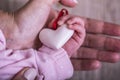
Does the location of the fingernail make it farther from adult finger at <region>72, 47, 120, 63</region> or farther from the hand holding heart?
adult finger at <region>72, 47, 120, 63</region>

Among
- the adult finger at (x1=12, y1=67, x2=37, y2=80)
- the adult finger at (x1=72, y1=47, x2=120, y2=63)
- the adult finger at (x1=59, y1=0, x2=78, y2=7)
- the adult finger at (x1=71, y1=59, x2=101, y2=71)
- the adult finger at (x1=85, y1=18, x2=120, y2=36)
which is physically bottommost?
the adult finger at (x1=71, y1=59, x2=101, y2=71)

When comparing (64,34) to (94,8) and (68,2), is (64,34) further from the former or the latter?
(94,8)

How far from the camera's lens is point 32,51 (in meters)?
0.68

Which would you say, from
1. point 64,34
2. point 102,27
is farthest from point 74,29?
point 102,27

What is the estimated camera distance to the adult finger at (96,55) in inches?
30.3

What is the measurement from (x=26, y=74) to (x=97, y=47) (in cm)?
27

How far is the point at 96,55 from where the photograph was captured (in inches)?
31.4

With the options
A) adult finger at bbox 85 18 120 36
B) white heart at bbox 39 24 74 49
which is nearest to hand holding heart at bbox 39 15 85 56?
white heart at bbox 39 24 74 49

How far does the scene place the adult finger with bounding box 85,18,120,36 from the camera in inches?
30.3

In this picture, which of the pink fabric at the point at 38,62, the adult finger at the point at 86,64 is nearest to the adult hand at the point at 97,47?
the adult finger at the point at 86,64

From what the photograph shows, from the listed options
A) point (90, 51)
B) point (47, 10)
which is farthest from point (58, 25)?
point (90, 51)

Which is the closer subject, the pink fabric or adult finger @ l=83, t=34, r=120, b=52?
the pink fabric

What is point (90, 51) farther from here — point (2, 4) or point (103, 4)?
point (2, 4)

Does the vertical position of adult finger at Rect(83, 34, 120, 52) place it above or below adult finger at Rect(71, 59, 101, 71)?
above
